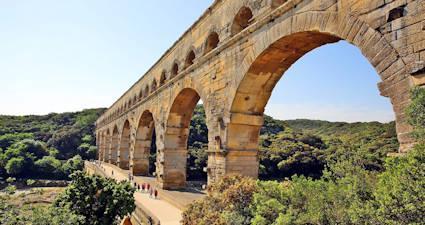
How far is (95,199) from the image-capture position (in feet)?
33.6

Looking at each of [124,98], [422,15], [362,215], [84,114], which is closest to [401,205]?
[362,215]

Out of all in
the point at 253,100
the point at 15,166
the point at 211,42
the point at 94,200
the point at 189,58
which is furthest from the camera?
the point at 15,166

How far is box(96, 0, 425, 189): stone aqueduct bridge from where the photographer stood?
4.12 metres

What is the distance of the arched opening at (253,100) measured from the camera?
7.46m

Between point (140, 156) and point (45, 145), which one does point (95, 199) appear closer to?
point (140, 156)

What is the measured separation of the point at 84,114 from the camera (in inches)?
2896

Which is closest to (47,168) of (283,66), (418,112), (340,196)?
(283,66)

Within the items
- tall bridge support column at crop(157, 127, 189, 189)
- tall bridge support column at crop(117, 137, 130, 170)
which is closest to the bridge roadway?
tall bridge support column at crop(157, 127, 189, 189)

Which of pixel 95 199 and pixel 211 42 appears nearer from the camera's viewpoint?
pixel 95 199

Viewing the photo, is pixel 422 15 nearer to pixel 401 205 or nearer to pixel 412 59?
pixel 412 59

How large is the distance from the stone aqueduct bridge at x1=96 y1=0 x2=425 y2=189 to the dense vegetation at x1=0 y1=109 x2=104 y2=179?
29.4 meters

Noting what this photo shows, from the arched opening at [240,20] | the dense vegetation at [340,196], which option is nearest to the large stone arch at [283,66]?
the dense vegetation at [340,196]

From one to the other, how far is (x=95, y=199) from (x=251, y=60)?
702cm

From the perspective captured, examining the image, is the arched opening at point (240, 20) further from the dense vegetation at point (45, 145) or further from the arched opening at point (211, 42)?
the dense vegetation at point (45, 145)
